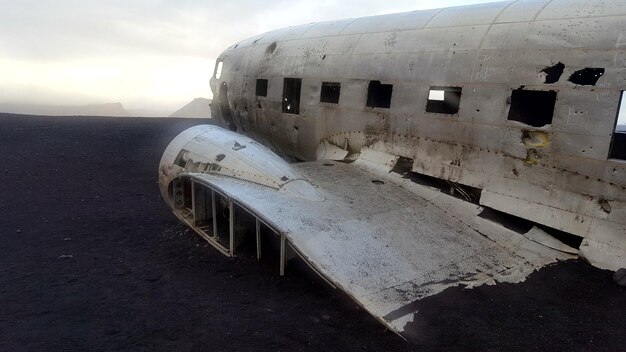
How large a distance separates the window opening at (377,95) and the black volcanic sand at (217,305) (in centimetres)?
456

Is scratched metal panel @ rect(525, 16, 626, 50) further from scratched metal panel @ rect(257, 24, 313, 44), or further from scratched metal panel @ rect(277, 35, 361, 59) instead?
scratched metal panel @ rect(257, 24, 313, 44)

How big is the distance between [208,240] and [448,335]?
5.19 metres

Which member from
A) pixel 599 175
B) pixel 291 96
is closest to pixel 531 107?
pixel 599 175

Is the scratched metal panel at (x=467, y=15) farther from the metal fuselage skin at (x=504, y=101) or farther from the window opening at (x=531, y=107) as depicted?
the window opening at (x=531, y=107)

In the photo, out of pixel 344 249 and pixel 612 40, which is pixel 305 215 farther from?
pixel 612 40

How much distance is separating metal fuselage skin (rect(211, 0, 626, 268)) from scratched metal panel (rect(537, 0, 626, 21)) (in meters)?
0.02

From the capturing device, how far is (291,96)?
12.5m

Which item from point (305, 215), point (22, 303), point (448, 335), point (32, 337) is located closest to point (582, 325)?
point (448, 335)

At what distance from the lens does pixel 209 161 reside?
8422 millimetres

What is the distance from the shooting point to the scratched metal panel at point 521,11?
749 cm

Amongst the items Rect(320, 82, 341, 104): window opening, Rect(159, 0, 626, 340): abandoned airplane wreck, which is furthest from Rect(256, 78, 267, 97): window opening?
Rect(159, 0, 626, 340): abandoned airplane wreck

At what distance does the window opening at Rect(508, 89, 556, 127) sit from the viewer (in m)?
7.33

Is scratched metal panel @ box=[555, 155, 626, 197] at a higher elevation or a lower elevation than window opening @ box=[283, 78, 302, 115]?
lower

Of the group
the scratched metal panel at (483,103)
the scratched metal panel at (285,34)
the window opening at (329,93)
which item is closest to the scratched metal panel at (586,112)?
the scratched metal panel at (483,103)
